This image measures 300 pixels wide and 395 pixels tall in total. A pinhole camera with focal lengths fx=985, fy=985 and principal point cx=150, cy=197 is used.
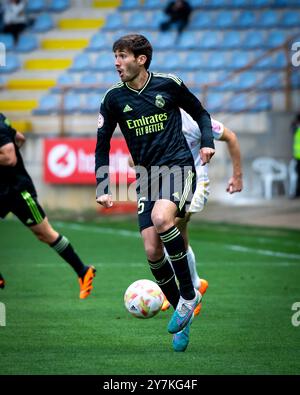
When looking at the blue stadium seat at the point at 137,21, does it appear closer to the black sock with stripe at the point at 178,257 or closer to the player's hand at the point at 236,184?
the player's hand at the point at 236,184

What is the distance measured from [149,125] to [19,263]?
5.87m

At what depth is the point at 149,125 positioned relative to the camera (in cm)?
745

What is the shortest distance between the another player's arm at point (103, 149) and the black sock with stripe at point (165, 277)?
587 mm

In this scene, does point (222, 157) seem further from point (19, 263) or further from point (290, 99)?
point (19, 263)

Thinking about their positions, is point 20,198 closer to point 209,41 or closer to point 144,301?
point 144,301

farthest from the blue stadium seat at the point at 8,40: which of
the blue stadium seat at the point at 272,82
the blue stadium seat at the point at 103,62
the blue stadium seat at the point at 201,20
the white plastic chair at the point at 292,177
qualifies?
the white plastic chair at the point at 292,177

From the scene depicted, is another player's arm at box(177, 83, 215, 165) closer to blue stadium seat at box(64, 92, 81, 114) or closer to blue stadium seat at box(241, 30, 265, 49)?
blue stadium seat at box(64, 92, 81, 114)

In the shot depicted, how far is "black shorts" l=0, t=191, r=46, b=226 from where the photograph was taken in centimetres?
977

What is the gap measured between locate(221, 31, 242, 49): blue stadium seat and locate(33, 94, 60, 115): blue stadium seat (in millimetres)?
4173

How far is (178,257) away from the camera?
727 cm

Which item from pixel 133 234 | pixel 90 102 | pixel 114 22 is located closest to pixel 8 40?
pixel 114 22

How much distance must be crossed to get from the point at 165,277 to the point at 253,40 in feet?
54.6

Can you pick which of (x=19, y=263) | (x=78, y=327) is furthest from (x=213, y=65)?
(x=78, y=327)

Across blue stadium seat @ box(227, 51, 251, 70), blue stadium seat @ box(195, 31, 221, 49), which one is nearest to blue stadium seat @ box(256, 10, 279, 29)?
blue stadium seat @ box(227, 51, 251, 70)
